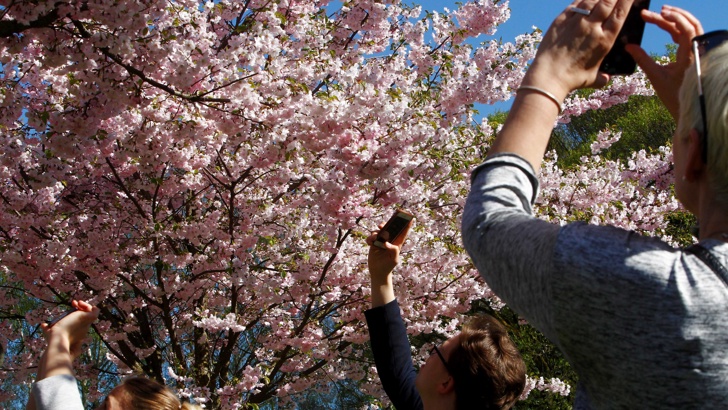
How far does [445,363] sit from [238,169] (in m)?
4.92

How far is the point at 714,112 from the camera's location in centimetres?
92

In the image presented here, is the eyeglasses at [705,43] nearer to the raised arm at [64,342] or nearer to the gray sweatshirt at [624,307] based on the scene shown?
the gray sweatshirt at [624,307]

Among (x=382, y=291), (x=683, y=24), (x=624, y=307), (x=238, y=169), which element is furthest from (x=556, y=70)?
(x=238, y=169)

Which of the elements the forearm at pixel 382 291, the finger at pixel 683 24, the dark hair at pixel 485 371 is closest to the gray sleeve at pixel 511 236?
the finger at pixel 683 24

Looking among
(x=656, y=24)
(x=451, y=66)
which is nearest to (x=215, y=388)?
(x=451, y=66)

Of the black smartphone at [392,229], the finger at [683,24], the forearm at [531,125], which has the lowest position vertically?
the forearm at [531,125]

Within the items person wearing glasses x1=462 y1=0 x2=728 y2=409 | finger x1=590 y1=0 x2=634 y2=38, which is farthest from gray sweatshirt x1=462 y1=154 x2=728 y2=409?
finger x1=590 y1=0 x2=634 y2=38

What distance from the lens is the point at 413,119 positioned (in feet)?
19.2

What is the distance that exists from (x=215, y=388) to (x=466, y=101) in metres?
3.97

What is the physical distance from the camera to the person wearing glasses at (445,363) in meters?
1.96

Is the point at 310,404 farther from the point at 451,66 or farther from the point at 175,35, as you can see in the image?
the point at 175,35

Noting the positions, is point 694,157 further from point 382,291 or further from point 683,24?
point 382,291

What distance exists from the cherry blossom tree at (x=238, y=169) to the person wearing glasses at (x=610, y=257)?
3440mm

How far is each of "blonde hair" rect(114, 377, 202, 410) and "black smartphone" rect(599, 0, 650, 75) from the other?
1743 millimetres
